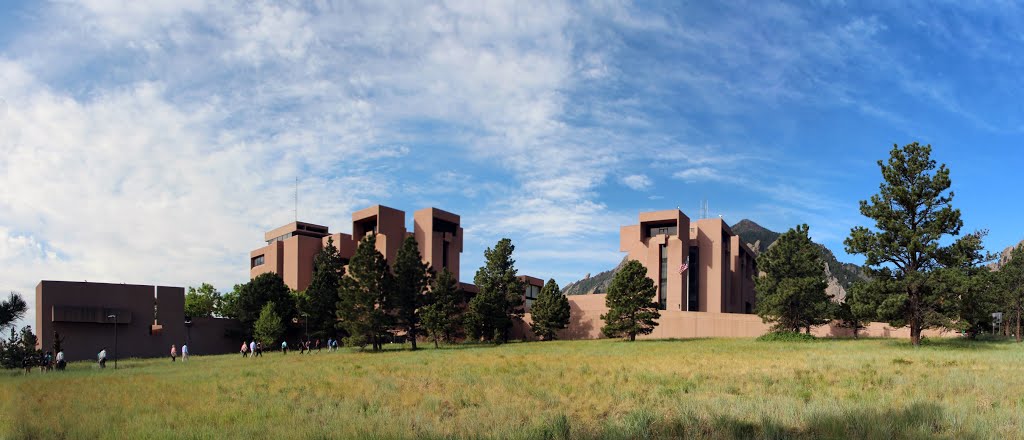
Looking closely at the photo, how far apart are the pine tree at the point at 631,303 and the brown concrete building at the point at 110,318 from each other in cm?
4037

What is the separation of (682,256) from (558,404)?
231 feet

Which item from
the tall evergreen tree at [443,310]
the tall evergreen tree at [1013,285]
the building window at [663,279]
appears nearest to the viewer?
the tall evergreen tree at [443,310]

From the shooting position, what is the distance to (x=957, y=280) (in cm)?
3834

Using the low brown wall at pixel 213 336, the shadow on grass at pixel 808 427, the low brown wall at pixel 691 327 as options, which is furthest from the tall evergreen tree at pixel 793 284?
the low brown wall at pixel 213 336

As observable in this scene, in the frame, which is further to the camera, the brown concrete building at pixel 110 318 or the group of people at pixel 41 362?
the brown concrete building at pixel 110 318

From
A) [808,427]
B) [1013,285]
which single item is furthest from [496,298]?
[808,427]

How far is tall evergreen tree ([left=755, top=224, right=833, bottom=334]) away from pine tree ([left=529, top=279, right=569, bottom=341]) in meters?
19.9

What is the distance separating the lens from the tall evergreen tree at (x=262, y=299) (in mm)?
76812

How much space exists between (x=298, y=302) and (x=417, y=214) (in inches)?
837

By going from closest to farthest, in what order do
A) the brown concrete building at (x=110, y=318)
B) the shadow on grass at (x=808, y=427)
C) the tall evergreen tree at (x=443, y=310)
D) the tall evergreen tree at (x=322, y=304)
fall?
the shadow on grass at (x=808, y=427)
the tall evergreen tree at (x=443, y=310)
the brown concrete building at (x=110, y=318)
the tall evergreen tree at (x=322, y=304)

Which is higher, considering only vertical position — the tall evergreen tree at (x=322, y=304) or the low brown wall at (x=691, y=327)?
the tall evergreen tree at (x=322, y=304)

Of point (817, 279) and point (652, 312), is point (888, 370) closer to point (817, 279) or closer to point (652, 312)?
point (817, 279)

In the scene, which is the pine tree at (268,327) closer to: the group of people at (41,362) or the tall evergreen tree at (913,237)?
the group of people at (41,362)

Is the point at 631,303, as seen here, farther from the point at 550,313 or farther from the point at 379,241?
the point at 379,241
